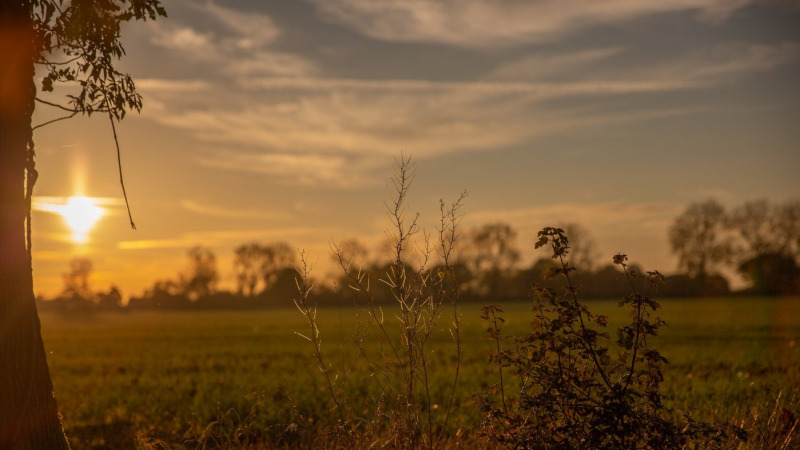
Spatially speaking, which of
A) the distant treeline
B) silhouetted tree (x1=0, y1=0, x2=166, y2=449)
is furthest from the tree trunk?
the distant treeline

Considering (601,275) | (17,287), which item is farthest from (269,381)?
(601,275)

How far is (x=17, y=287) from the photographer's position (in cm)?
577

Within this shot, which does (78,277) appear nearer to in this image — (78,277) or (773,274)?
(78,277)

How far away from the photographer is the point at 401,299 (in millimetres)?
5352

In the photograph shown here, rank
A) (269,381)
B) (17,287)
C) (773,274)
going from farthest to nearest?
(773,274) → (269,381) → (17,287)

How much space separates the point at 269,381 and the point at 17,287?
8.78m

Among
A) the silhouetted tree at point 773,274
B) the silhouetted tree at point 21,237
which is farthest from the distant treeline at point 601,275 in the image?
the silhouetted tree at point 21,237

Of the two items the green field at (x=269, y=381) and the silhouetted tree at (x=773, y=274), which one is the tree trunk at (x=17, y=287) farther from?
the silhouetted tree at (x=773, y=274)

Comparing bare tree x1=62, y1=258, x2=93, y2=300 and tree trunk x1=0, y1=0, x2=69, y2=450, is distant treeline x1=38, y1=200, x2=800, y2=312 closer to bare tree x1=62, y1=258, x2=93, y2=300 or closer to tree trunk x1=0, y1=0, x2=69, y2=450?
bare tree x1=62, y1=258, x2=93, y2=300

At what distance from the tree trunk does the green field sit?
3.68 ft

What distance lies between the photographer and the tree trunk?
18.5 feet

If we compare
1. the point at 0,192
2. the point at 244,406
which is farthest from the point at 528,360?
the point at 244,406

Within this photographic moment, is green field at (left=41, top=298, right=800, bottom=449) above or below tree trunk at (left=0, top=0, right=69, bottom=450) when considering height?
below

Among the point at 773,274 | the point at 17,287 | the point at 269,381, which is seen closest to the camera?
the point at 17,287
